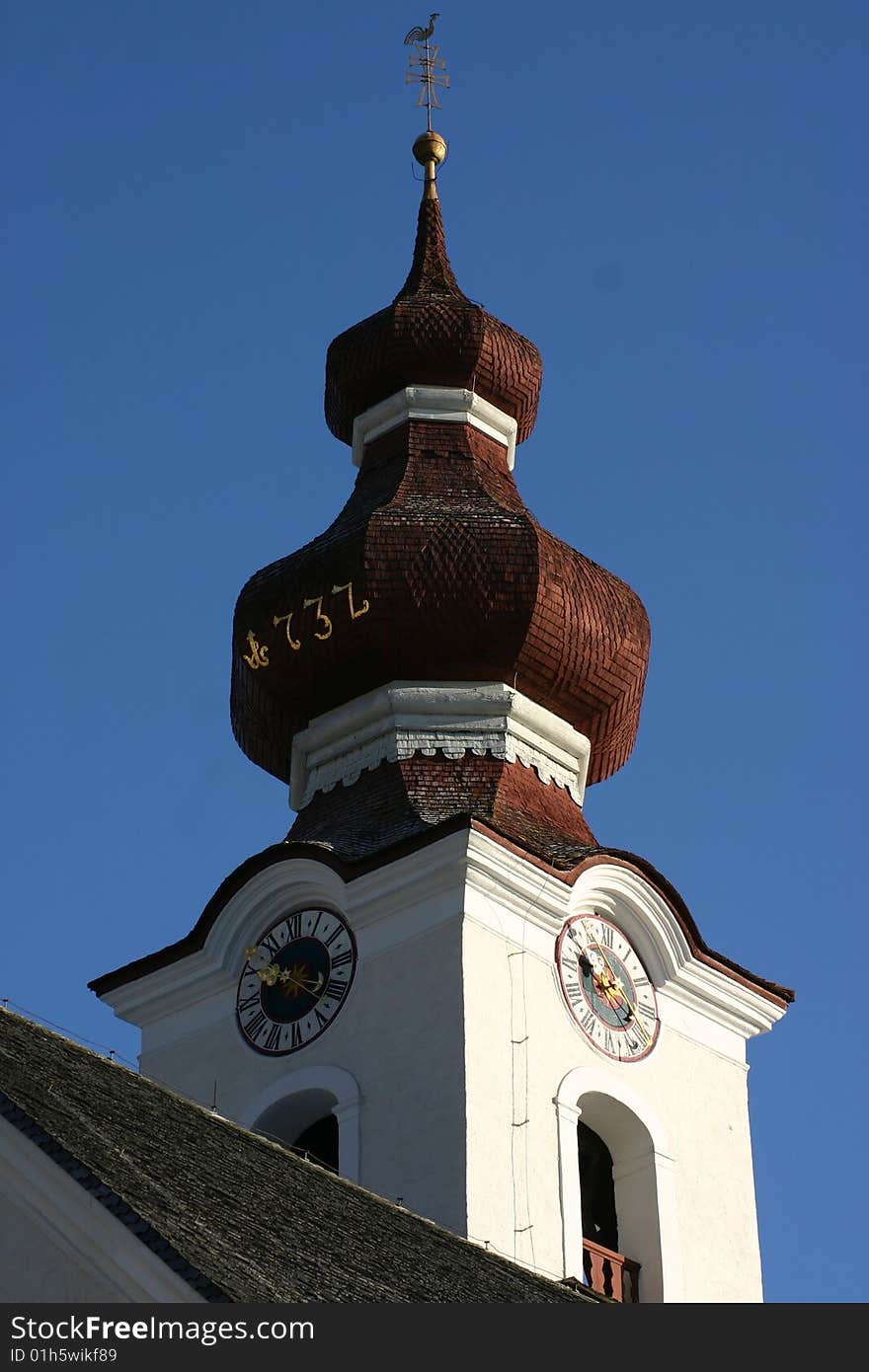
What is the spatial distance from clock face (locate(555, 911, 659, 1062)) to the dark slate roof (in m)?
5.24

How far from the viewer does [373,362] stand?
96.3 feet

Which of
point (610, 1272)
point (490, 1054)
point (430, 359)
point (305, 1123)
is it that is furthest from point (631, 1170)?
point (430, 359)

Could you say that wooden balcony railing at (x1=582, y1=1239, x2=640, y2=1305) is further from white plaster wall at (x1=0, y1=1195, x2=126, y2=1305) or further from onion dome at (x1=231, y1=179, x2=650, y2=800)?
white plaster wall at (x1=0, y1=1195, x2=126, y2=1305)

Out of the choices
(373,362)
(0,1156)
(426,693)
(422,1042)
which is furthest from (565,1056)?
(0,1156)

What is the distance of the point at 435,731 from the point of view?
84.0 ft

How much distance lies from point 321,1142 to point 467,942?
1.99 m

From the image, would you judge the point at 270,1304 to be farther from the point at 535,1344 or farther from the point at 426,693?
the point at 426,693

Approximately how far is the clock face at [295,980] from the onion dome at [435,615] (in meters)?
2.01

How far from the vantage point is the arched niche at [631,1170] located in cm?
2298

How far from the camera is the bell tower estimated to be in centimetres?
2273

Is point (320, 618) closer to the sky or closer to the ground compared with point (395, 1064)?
closer to the sky

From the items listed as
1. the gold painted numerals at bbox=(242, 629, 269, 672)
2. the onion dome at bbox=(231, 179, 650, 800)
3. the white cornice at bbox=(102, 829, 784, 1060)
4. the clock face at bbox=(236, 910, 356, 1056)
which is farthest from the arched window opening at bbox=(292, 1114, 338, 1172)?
the gold painted numerals at bbox=(242, 629, 269, 672)

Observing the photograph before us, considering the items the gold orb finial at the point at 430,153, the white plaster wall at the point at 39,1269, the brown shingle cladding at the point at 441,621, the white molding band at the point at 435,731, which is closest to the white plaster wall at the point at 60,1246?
the white plaster wall at the point at 39,1269

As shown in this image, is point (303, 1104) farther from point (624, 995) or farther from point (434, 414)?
point (434, 414)
